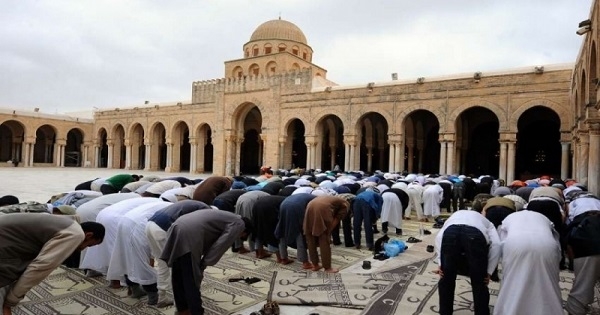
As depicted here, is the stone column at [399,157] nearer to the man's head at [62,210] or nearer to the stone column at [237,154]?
the stone column at [237,154]

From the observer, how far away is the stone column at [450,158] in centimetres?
1652

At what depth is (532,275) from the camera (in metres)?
3.42

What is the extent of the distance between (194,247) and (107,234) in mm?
1567

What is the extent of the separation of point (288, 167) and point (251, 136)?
8337mm

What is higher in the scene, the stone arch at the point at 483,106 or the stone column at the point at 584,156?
the stone arch at the point at 483,106

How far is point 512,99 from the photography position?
15.3m

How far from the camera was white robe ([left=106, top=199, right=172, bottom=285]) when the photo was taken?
419cm

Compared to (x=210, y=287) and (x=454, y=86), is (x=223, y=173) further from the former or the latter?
(x=210, y=287)

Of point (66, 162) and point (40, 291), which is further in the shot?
point (66, 162)

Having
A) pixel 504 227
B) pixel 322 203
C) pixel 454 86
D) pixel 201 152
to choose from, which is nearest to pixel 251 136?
pixel 201 152

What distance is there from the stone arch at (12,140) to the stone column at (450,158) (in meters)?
30.2

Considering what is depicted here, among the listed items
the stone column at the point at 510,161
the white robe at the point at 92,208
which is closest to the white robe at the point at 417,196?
the white robe at the point at 92,208

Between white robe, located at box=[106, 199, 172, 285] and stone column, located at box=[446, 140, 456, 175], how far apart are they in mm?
14479

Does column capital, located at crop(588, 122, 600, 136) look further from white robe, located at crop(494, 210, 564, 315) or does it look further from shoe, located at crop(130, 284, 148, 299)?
shoe, located at crop(130, 284, 148, 299)
